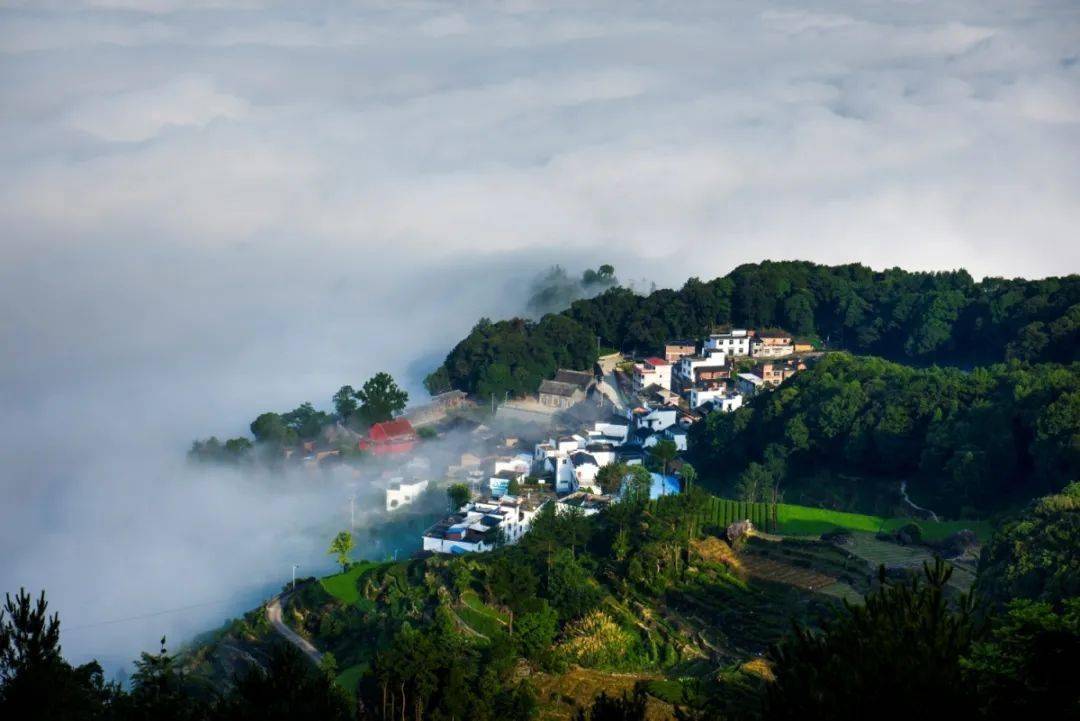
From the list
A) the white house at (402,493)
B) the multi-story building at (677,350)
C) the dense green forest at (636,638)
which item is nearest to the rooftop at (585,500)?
the dense green forest at (636,638)

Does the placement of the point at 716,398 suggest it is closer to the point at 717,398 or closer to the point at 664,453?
the point at 717,398

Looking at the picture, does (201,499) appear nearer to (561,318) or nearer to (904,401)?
(561,318)

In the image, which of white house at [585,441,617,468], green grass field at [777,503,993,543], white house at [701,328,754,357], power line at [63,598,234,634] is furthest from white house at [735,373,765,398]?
power line at [63,598,234,634]

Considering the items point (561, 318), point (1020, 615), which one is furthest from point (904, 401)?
point (1020, 615)

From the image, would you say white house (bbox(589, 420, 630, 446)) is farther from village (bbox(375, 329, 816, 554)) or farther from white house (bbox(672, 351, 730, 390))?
white house (bbox(672, 351, 730, 390))

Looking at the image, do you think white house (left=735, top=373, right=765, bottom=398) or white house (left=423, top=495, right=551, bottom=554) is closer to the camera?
white house (left=423, top=495, right=551, bottom=554)

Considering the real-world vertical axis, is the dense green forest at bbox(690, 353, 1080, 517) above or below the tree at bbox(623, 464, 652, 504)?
above

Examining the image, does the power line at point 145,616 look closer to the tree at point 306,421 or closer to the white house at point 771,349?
the tree at point 306,421
